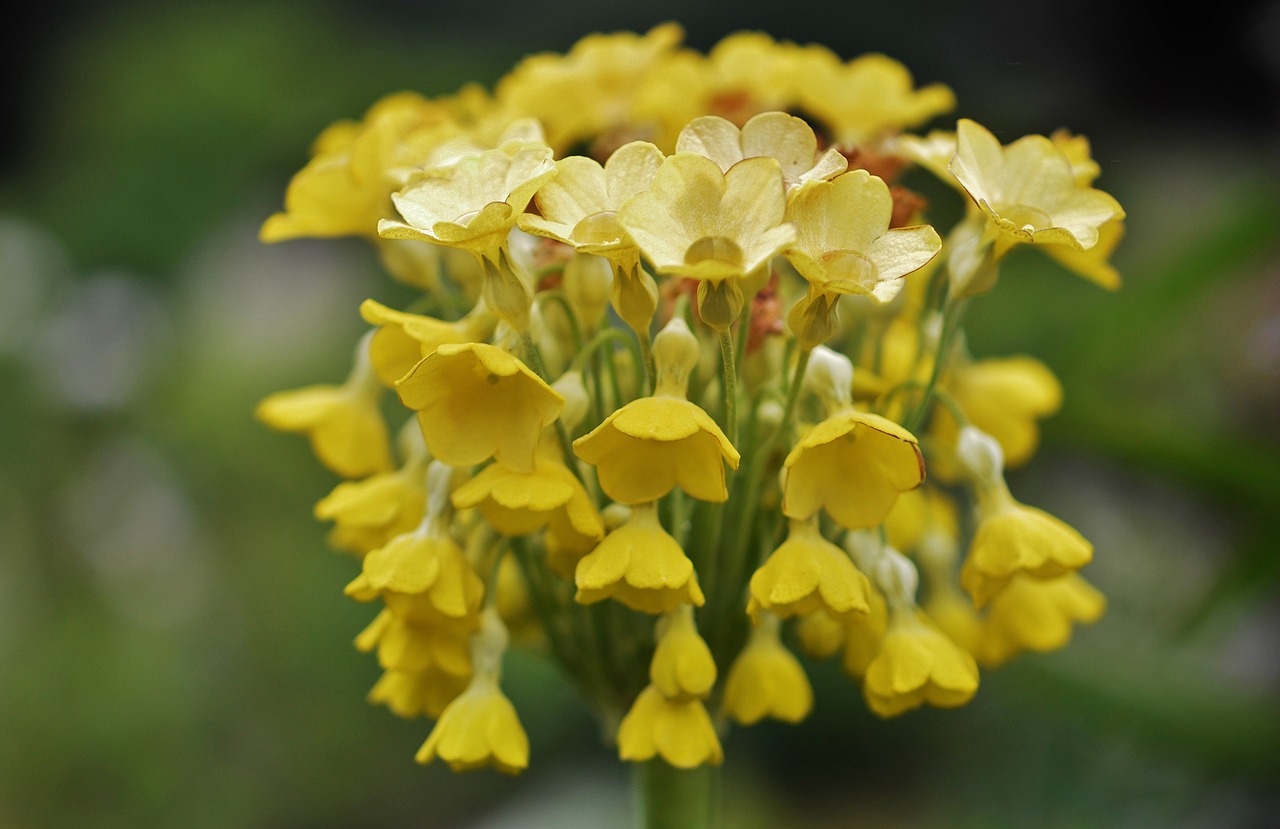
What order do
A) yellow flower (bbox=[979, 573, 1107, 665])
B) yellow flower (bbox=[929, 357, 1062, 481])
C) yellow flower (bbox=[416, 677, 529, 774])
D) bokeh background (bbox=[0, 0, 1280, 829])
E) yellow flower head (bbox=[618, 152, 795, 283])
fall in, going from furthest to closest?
1. bokeh background (bbox=[0, 0, 1280, 829])
2. yellow flower (bbox=[929, 357, 1062, 481])
3. yellow flower (bbox=[979, 573, 1107, 665])
4. yellow flower (bbox=[416, 677, 529, 774])
5. yellow flower head (bbox=[618, 152, 795, 283])

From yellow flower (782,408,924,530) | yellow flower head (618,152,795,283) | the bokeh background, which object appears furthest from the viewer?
the bokeh background

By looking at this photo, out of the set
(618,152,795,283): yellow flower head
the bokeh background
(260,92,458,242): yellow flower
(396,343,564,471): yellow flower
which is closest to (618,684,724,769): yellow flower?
(396,343,564,471): yellow flower

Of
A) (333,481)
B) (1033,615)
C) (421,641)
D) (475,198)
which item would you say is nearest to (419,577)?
(421,641)

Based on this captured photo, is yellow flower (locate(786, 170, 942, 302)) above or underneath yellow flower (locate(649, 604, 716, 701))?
above

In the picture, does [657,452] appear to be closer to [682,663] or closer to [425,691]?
[682,663]

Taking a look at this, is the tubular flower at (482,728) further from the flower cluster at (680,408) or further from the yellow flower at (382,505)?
the yellow flower at (382,505)

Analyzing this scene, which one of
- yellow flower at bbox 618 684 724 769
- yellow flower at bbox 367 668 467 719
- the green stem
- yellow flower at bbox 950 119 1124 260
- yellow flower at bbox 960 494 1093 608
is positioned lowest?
the green stem

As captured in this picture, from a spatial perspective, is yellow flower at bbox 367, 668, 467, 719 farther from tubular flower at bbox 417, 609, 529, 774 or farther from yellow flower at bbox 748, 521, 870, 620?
yellow flower at bbox 748, 521, 870, 620
